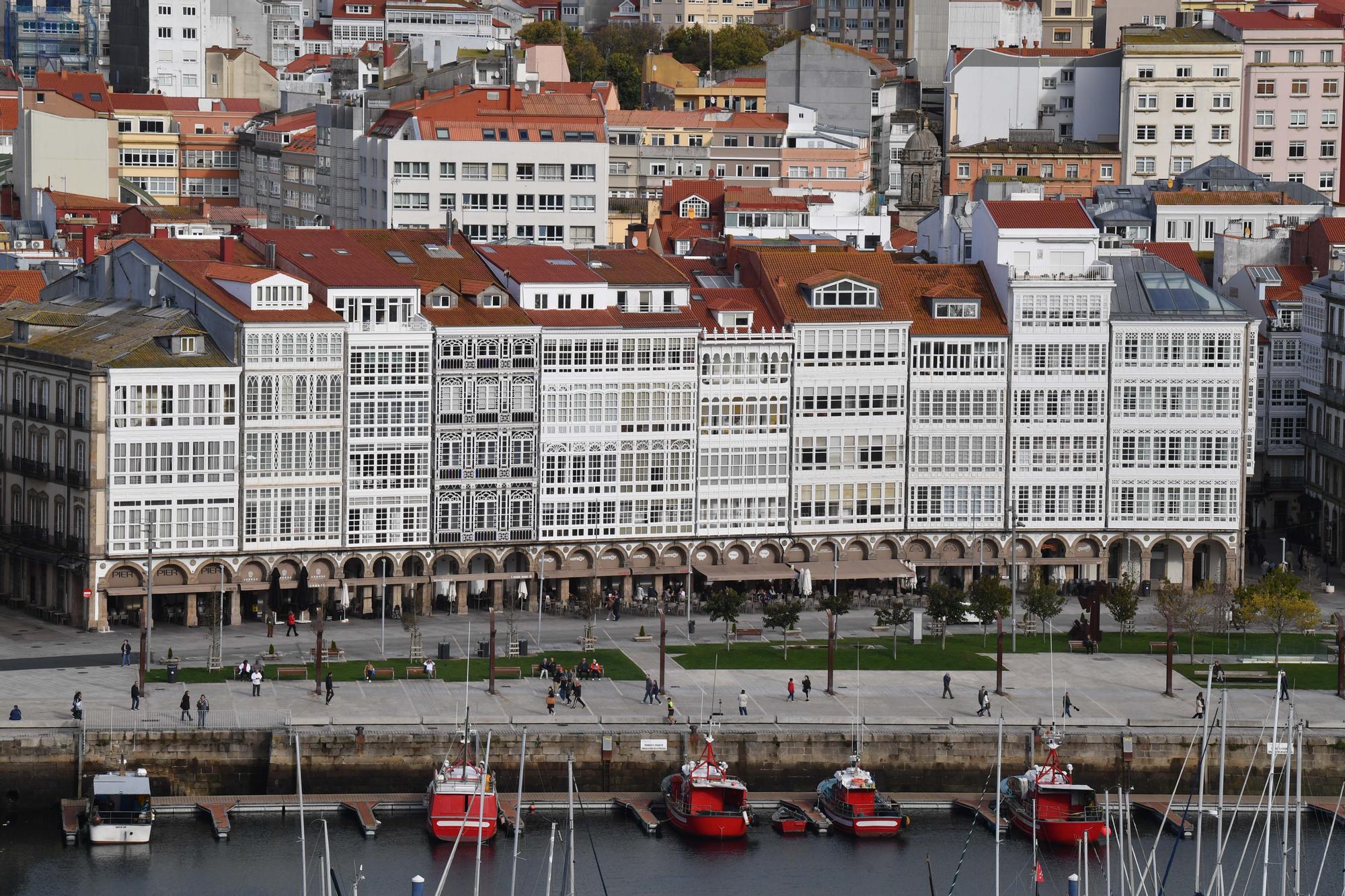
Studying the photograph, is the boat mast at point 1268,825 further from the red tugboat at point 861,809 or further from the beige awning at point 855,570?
the beige awning at point 855,570

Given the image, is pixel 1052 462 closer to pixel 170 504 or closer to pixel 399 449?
pixel 399 449

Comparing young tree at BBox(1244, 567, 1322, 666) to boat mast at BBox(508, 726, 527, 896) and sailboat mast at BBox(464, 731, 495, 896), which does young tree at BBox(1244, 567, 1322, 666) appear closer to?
boat mast at BBox(508, 726, 527, 896)

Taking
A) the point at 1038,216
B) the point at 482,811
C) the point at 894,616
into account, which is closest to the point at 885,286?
the point at 1038,216

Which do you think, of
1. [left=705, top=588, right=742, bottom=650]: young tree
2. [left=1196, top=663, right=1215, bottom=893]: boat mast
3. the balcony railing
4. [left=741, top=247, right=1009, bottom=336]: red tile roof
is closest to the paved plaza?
[left=705, top=588, right=742, bottom=650]: young tree

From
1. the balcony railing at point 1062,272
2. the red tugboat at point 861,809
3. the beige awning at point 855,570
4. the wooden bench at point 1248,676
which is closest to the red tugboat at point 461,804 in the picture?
the red tugboat at point 861,809

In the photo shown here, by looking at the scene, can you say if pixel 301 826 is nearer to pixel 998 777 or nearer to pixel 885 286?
pixel 998 777

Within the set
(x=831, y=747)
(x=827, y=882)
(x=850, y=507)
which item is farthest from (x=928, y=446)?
(x=827, y=882)
